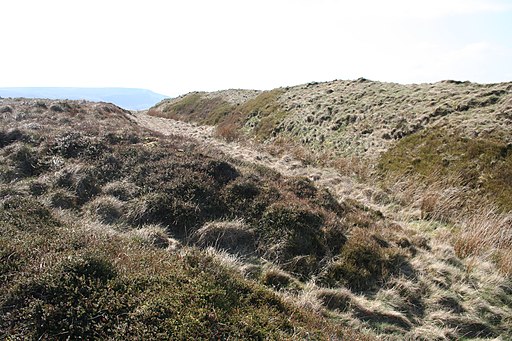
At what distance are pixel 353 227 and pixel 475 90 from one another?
1403cm

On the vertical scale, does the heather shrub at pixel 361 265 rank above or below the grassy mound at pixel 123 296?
below

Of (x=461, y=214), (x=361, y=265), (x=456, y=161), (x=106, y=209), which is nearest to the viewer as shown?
(x=361, y=265)

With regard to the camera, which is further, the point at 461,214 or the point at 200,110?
the point at 200,110

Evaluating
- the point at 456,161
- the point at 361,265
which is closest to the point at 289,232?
the point at 361,265

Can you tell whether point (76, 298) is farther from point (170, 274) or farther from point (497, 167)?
point (497, 167)

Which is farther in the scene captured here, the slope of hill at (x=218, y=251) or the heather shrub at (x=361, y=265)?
the heather shrub at (x=361, y=265)

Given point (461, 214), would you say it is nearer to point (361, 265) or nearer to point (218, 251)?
point (361, 265)

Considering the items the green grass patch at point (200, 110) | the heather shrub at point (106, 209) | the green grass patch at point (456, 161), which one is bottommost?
the heather shrub at point (106, 209)

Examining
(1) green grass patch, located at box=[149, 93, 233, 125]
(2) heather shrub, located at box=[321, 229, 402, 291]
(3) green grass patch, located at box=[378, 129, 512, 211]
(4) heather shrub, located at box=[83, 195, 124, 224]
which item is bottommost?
(2) heather shrub, located at box=[321, 229, 402, 291]

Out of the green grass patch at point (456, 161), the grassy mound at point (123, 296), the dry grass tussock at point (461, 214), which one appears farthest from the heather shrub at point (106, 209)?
the green grass patch at point (456, 161)

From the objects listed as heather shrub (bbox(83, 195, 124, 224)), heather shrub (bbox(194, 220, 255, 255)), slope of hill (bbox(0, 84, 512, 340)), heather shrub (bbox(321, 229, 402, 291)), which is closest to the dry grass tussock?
slope of hill (bbox(0, 84, 512, 340))

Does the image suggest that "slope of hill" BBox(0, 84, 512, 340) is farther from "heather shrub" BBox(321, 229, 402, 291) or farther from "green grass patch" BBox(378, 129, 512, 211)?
"green grass patch" BBox(378, 129, 512, 211)

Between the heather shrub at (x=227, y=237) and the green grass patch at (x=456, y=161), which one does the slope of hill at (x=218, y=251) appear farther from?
the green grass patch at (x=456, y=161)

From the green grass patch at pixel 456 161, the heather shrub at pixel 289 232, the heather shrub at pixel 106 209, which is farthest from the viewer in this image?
the green grass patch at pixel 456 161
